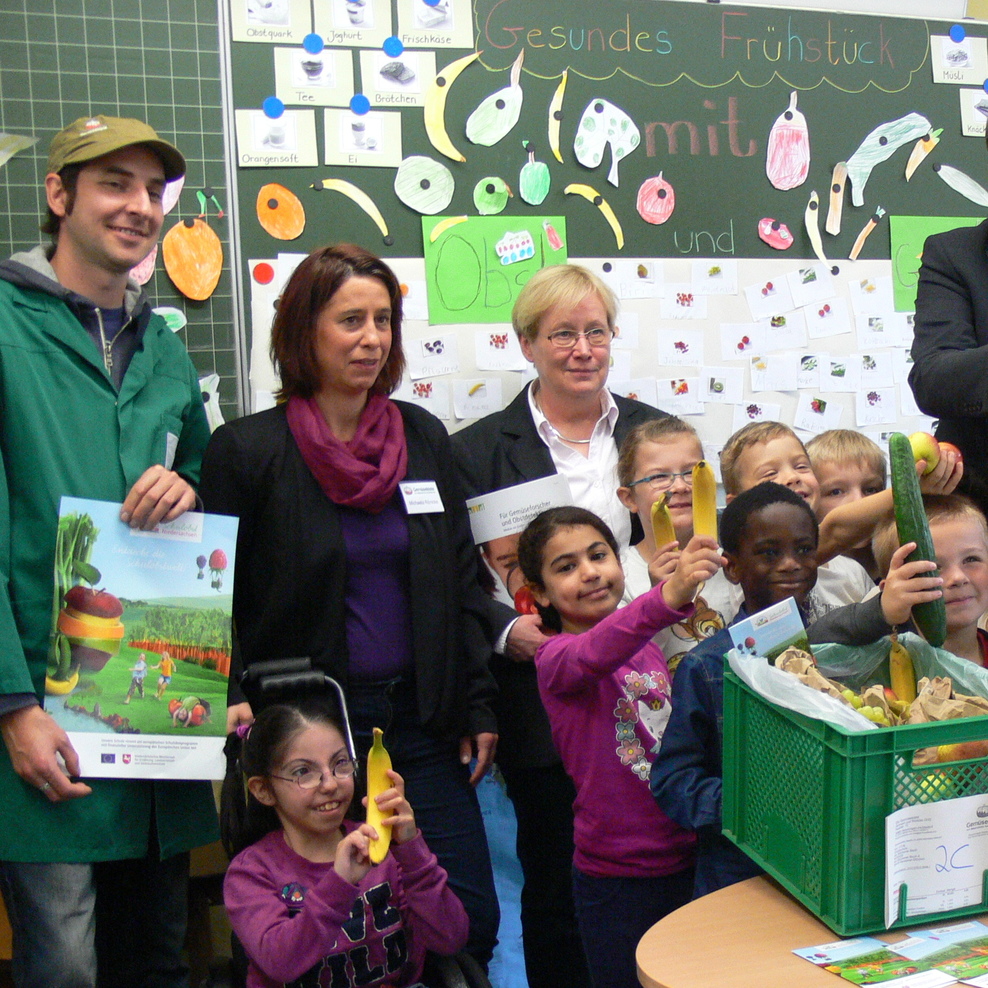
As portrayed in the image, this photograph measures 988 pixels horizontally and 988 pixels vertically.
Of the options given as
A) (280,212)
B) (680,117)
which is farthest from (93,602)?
(680,117)

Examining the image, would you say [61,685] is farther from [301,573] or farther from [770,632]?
[770,632]

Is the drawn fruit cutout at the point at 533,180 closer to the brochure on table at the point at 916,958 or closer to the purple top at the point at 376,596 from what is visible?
the purple top at the point at 376,596

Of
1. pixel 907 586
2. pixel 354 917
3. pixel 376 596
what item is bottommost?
pixel 354 917

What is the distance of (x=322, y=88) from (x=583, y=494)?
1421mm

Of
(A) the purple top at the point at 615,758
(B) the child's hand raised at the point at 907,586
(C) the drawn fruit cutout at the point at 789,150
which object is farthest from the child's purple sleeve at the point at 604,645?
(C) the drawn fruit cutout at the point at 789,150

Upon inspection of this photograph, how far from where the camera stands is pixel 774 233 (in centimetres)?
336

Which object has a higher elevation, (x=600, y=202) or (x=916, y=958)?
(x=600, y=202)

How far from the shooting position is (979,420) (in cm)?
215

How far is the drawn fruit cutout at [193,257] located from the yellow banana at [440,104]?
0.71 metres

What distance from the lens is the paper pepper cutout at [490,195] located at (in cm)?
310

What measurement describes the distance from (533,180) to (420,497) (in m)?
1.41

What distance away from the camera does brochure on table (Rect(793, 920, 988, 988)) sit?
1.08 meters

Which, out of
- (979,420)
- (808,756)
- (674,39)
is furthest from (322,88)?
(808,756)

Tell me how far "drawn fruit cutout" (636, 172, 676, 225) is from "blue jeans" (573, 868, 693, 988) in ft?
6.87
